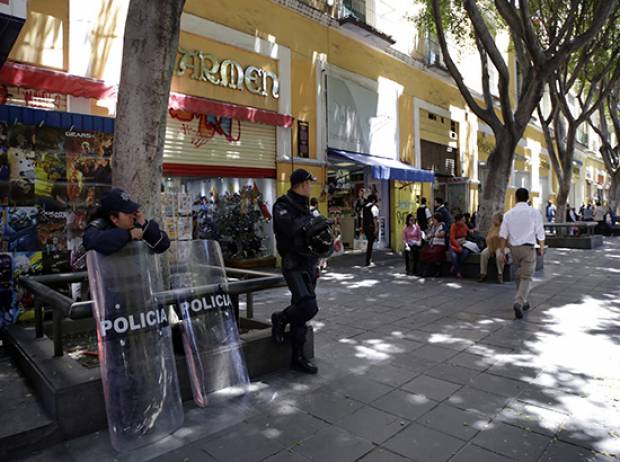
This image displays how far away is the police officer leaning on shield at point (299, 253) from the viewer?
3881 mm

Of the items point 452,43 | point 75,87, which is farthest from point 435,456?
point 452,43

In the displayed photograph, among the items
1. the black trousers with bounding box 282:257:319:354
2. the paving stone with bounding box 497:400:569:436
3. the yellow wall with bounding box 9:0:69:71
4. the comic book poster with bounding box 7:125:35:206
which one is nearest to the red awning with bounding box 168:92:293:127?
the yellow wall with bounding box 9:0:69:71

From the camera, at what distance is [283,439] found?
2.97 m

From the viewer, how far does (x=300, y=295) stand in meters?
3.94

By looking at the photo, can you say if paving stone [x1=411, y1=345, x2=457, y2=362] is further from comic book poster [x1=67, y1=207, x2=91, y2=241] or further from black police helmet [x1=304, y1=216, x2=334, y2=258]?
comic book poster [x1=67, y1=207, x2=91, y2=241]

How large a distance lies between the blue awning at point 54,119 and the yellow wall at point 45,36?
52.1 inches

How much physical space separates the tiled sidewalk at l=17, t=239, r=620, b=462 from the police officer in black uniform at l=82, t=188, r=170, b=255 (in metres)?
1.28

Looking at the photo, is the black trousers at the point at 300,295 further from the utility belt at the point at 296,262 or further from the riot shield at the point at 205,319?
the riot shield at the point at 205,319

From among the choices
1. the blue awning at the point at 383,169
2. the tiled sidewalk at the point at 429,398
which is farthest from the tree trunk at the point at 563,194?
the tiled sidewalk at the point at 429,398

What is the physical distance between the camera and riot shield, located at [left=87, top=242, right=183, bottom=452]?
2.99 meters

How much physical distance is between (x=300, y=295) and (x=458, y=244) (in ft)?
20.7

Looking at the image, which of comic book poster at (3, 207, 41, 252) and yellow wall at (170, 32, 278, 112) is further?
yellow wall at (170, 32, 278, 112)

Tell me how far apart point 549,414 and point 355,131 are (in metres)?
11.4

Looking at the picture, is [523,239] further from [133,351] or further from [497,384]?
[133,351]
